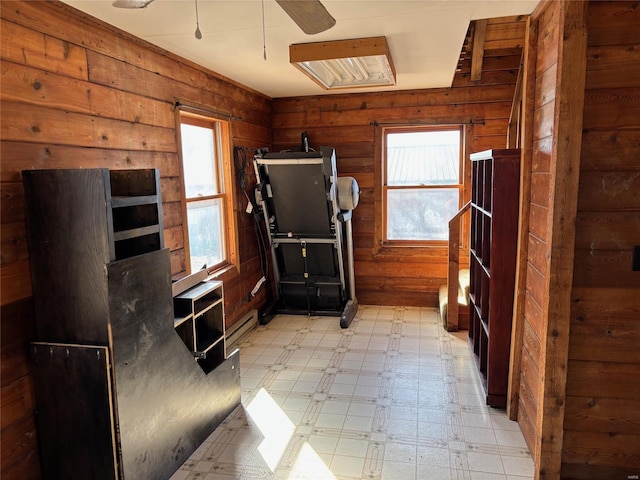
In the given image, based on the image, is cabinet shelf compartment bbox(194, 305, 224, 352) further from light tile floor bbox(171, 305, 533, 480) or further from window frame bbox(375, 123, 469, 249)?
window frame bbox(375, 123, 469, 249)

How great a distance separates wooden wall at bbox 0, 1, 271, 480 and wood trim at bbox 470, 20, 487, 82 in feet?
7.54

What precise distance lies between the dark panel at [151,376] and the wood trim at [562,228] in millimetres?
1772

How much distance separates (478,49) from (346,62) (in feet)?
4.41

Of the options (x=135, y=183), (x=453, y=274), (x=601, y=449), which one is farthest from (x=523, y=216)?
(x=135, y=183)

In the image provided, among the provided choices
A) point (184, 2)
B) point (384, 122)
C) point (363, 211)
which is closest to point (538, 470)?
point (184, 2)

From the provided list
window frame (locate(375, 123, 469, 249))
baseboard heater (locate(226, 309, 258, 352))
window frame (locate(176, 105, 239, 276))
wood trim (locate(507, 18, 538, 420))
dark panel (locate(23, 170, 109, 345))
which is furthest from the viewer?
window frame (locate(375, 123, 469, 249))

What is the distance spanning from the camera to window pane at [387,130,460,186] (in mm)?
4676

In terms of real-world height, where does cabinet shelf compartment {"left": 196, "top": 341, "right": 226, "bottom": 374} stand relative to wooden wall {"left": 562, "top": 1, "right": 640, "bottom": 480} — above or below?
below

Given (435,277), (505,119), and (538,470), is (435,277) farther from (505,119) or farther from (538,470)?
(538,470)

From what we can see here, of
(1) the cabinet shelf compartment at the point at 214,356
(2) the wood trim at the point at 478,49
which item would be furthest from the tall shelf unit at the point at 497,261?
(1) the cabinet shelf compartment at the point at 214,356

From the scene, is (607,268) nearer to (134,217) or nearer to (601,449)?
(601,449)

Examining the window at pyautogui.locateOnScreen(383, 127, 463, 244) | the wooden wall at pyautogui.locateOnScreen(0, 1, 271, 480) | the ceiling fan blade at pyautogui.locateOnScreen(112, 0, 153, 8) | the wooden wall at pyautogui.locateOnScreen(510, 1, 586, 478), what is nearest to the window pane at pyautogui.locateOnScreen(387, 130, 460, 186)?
the window at pyautogui.locateOnScreen(383, 127, 463, 244)

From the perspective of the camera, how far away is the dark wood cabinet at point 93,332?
5.95ft

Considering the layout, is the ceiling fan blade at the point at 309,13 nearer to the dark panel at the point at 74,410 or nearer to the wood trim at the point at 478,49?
the dark panel at the point at 74,410
